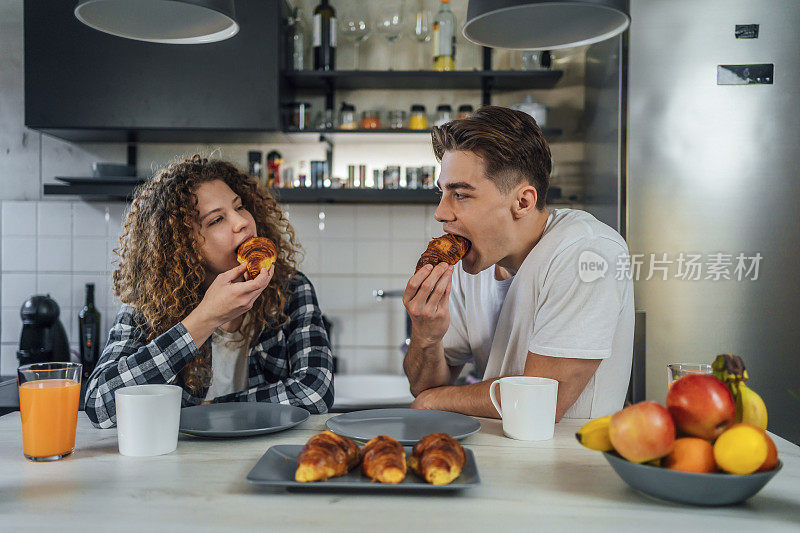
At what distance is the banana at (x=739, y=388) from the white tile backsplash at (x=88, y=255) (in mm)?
2859

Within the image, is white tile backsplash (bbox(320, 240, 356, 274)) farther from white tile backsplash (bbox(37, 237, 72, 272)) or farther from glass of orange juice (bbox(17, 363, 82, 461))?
glass of orange juice (bbox(17, 363, 82, 461))

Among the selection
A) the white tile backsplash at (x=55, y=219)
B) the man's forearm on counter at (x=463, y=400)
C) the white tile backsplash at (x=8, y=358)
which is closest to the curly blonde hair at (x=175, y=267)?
the man's forearm on counter at (x=463, y=400)

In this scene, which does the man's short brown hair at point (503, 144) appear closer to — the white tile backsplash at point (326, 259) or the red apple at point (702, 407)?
the red apple at point (702, 407)

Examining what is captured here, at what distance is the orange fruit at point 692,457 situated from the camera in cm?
78

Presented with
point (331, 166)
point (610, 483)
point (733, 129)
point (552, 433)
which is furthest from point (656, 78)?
point (610, 483)

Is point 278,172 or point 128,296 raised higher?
point 278,172

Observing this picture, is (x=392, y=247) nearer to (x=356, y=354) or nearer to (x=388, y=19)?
(x=356, y=354)

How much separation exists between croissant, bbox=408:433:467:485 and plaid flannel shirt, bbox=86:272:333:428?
61cm

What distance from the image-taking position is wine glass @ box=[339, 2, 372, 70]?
9.39 feet

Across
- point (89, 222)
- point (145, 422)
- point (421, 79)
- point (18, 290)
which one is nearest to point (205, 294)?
point (145, 422)

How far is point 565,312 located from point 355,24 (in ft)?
6.51

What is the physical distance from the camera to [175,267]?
63.8 inches

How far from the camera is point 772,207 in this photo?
231cm

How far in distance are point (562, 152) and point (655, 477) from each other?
2.42 meters
